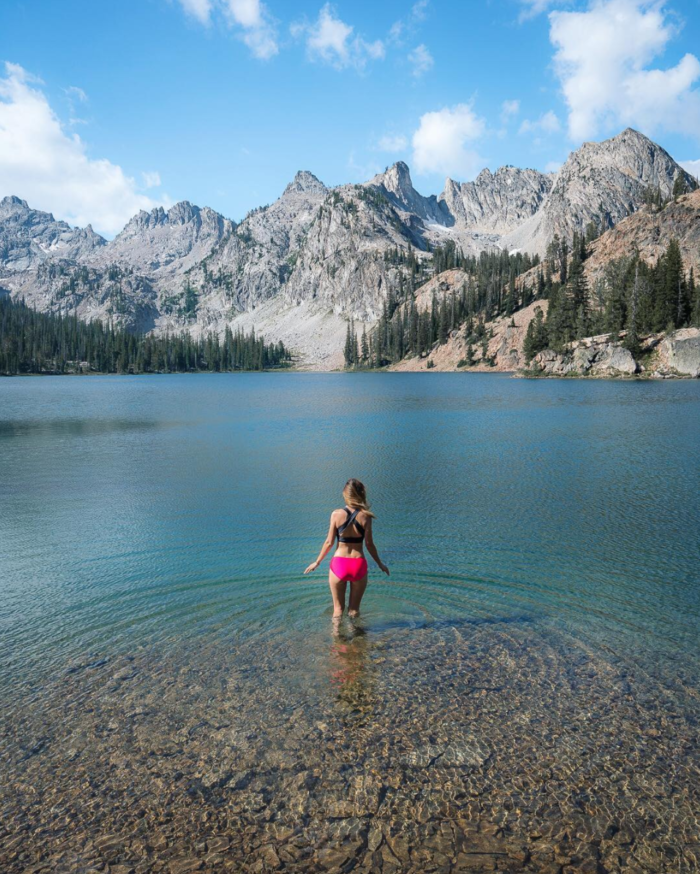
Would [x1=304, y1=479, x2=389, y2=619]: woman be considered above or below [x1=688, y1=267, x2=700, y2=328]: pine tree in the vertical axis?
below

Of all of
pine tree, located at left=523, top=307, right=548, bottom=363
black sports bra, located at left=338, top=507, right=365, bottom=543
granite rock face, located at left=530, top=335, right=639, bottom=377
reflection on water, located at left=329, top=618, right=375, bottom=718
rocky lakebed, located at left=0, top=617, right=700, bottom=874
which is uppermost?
pine tree, located at left=523, top=307, right=548, bottom=363

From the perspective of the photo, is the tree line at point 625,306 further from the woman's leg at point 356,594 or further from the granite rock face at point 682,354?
the woman's leg at point 356,594

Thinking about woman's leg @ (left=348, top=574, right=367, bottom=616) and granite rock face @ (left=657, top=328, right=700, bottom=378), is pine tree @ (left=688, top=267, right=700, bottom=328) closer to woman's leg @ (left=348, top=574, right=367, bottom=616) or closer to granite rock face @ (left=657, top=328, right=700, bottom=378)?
granite rock face @ (left=657, top=328, right=700, bottom=378)

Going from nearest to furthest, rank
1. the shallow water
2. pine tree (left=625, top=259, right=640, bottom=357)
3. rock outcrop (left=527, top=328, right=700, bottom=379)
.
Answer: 1. the shallow water
2. rock outcrop (left=527, top=328, right=700, bottom=379)
3. pine tree (left=625, top=259, right=640, bottom=357)

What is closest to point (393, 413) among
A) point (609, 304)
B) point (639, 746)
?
point (639, 746)

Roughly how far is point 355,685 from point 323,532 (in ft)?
34.2

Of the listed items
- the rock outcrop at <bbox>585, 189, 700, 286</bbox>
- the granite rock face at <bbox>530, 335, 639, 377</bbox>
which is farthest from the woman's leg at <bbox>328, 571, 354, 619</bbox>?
the rock outcrop at <bbox>585, 189, 700, 286</bbox>

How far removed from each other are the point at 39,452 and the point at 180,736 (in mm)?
38019

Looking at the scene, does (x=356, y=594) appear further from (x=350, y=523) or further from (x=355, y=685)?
(x=355, y=685)

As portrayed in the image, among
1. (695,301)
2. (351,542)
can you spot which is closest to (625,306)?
(695,301)

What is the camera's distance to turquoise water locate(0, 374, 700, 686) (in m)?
13.3

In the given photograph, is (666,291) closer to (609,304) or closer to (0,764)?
(609,304)

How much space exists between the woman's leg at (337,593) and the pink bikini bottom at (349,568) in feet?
0.70

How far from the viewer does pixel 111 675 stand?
10711 millimetres
